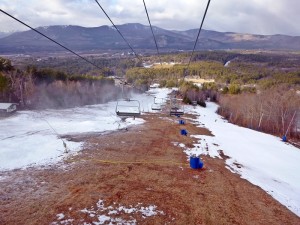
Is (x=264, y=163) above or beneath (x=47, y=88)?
above

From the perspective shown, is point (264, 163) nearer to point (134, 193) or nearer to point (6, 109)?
point (134, 193)

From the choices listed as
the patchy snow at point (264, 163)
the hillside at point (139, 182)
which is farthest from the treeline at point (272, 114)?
the hillside at point (139, 182)

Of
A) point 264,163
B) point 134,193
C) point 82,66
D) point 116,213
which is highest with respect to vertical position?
point 116,213

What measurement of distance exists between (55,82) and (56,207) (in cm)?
6699

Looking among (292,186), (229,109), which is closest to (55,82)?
(229,109)

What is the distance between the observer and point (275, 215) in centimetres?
1638

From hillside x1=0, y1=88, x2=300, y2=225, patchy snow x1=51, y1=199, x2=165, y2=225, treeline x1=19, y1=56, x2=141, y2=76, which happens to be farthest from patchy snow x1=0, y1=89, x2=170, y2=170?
treeline x1=19, y1=56, x2=141, y2=76

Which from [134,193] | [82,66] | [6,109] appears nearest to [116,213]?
[134,193]

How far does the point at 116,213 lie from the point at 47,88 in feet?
212

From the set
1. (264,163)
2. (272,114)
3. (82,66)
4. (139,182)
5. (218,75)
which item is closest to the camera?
(139,182)

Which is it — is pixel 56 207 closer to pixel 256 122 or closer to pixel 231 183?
pixel 231 183

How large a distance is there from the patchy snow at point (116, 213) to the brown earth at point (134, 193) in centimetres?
5

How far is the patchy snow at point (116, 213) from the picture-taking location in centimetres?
1366

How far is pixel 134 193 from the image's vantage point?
675 inches
